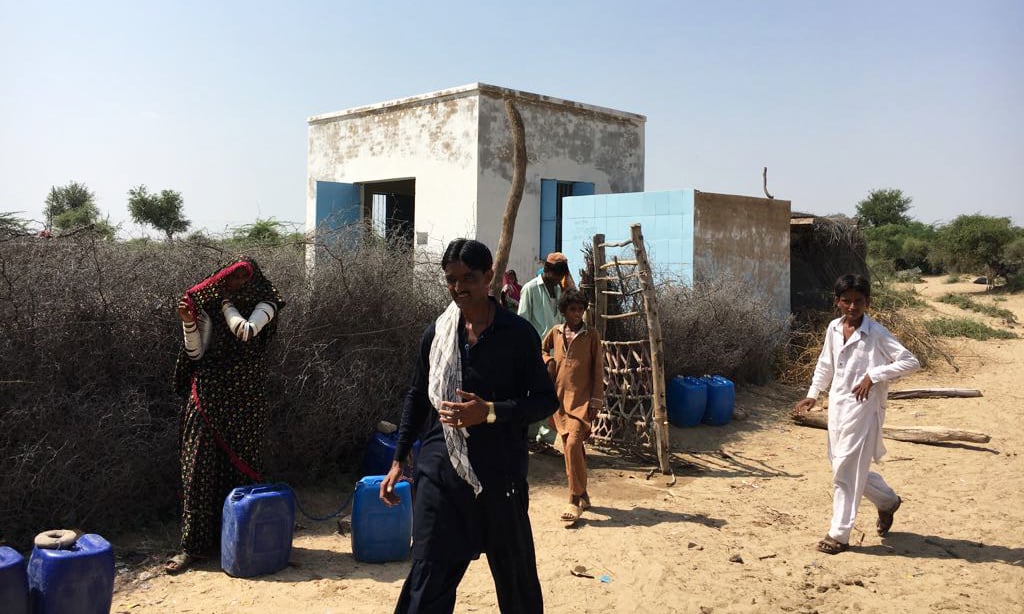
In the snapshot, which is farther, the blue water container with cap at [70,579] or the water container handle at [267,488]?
the water container handle at [267,488]

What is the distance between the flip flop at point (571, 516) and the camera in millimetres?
5449

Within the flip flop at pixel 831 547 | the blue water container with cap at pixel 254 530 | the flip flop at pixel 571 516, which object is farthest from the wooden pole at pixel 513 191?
the flip flop at pixel 831 547

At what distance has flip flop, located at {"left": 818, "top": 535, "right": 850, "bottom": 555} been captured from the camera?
4.87 m

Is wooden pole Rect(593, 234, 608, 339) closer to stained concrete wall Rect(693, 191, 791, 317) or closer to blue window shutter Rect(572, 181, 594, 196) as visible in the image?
stained concrete wall Rect(693, 191, 791, 317)

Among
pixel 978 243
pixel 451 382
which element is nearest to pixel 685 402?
pixel 451 382

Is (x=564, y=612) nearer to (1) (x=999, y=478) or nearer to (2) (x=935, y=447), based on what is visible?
(1) (x=999, y=478)

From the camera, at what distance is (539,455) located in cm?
729

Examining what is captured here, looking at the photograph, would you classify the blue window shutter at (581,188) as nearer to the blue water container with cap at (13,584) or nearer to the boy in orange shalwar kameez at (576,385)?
the boy in orange shalwar kameez at (576,385)

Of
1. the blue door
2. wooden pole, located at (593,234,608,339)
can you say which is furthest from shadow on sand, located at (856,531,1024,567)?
the blue door

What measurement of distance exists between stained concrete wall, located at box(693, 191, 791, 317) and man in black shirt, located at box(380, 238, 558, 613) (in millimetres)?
8958

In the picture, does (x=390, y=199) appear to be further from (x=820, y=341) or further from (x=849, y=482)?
(x=849, y=482)

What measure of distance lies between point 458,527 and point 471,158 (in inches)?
476

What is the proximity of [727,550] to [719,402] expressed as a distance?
4.05 metres

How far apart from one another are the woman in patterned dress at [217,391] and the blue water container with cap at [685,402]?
5.25 metres
